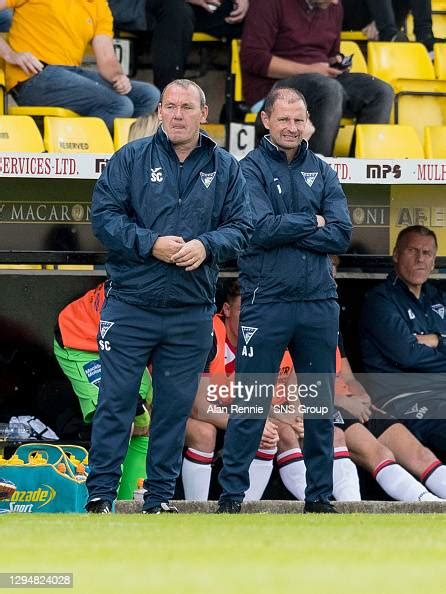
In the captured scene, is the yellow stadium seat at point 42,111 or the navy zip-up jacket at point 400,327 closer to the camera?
the navy zip-up jacket at point 400,327

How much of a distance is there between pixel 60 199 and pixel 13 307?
774mm

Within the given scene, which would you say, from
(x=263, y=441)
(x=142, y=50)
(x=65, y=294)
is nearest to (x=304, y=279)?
(x=263, y=441)

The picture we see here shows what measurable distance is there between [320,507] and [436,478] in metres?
1.65

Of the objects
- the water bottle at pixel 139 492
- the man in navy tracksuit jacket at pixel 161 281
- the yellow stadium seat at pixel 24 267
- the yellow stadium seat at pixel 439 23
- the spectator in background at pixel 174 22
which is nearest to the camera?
the man in navy tracksuit jacket at pixel 161 281

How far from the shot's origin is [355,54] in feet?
35.3

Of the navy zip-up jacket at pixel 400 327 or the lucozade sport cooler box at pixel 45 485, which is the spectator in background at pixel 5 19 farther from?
the lucozade sport cooler box at pixel 45 485

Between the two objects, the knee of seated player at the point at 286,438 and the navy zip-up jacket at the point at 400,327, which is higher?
the navy zip-up jacket at the point at 400,327

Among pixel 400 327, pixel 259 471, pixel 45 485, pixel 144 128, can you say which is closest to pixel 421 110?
pixel 400 327

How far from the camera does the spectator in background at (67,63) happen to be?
9.03 meters

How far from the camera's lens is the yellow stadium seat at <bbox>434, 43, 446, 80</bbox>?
35.5 ft

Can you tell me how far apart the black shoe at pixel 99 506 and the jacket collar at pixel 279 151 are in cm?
194

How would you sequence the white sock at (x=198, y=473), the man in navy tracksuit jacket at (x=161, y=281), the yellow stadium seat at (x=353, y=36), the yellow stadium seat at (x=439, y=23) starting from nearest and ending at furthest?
the man in navy tracksuit jacket at (x=161, y=281) → the white sock at (x=198, y=473) → the yellow stadium seat at (x=353, y=36) → the yellow stadium seat at (x=439, y=23)

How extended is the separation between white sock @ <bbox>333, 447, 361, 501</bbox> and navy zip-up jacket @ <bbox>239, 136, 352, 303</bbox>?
4.73ft

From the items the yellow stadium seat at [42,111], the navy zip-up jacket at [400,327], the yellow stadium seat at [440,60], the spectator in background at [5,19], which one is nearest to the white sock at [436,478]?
the navy zip-up jacket at [400,327]
